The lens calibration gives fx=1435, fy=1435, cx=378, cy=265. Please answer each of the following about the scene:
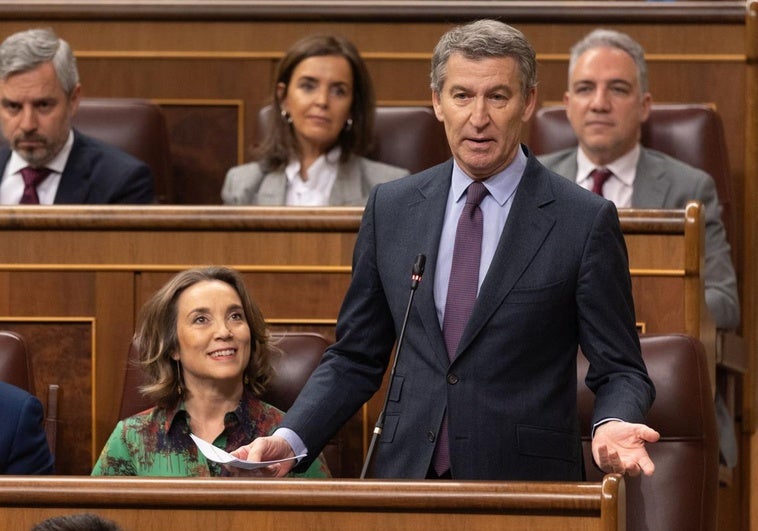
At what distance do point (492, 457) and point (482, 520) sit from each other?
0.19 metres

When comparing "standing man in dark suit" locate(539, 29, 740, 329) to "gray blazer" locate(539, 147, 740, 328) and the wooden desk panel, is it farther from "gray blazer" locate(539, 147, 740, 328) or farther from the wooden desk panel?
the wooden desk panel

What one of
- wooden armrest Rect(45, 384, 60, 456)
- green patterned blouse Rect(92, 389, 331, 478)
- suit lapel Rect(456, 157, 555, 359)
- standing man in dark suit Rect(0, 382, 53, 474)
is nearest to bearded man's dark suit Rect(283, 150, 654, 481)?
suit lapel Rect(456, 157, 555, 359)

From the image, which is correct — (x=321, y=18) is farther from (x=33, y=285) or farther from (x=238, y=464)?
(x=238, y=464)

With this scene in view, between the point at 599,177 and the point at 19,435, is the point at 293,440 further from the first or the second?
the point at 599,177

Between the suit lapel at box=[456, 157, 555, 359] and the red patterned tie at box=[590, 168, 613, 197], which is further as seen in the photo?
the red patterned tie at box=[590, 168, 613, 197]

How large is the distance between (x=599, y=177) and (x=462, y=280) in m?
0.94

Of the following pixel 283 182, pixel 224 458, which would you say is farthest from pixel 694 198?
pixel 224 458

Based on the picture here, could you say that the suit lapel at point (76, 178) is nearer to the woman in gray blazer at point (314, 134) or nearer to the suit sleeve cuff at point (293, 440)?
the woman in gray blazer at point (314, 134)

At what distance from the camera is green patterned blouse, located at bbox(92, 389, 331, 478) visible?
5.13 ft

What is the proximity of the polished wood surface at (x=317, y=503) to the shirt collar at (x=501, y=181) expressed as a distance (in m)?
0.33

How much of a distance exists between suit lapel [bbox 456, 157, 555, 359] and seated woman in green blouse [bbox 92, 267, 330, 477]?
362 millimetres

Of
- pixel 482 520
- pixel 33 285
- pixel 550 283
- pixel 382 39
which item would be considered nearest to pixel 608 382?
pixel 550 283

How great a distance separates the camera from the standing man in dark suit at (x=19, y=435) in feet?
5.11

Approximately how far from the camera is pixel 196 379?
1622mm
